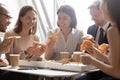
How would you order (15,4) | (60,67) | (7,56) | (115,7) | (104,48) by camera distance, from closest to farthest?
(115,7)
(60,67)
(104,48)
(7,56)
(15,4)

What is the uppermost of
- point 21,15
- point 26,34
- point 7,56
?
point 21,15

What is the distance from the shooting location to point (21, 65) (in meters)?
1.94

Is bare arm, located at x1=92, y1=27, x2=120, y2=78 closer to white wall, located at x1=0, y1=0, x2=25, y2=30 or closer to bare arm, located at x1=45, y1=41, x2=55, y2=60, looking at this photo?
bare arm, located at x1=45, y1=41, x2=55, y2=60

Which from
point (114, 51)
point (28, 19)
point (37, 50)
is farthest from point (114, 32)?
point (28, 19)

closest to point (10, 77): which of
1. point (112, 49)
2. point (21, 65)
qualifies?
point (21, 65)

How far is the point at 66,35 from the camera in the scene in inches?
97.9

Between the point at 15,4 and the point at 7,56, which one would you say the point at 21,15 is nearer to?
the point at 7,56

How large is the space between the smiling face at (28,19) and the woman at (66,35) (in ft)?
0.75

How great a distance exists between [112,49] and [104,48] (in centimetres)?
55

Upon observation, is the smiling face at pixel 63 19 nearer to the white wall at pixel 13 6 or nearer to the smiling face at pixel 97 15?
the smiling face at pixel 97 15

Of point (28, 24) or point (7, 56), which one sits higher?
point (28, 24)

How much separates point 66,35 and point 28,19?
41 centimetres

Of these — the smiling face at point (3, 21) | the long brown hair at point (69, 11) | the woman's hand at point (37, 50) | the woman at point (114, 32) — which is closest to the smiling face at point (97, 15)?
the long brown hair at point (69, 11)

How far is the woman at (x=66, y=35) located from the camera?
2.39 metres
